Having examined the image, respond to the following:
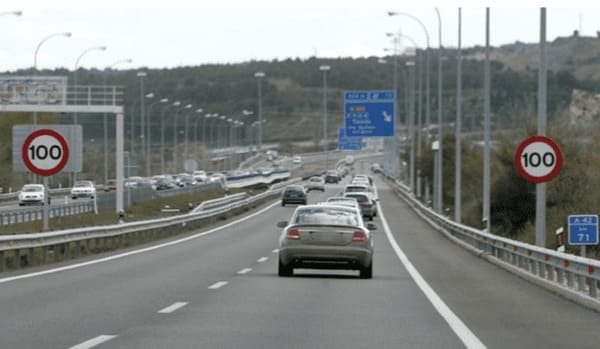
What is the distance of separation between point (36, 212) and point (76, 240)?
33.7m

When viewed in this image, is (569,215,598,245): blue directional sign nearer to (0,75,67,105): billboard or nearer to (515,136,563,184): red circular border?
(515,136,563,184): red circular border

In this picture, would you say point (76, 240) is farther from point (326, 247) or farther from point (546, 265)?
point (546, 265)

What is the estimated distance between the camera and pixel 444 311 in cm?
1722

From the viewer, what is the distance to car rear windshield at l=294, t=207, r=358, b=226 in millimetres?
24891

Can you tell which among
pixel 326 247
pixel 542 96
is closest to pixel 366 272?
pixel 326 247

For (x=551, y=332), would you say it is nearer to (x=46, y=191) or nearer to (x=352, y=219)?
(x=352, y=219)

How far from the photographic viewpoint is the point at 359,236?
24.5m

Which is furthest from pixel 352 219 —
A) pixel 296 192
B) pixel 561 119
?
pixel 296 192

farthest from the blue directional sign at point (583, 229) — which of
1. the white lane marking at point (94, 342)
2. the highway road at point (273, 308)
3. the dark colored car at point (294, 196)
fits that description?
the dark colored car at point (294, 196)

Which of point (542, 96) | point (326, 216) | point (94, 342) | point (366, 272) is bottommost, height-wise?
point (366, 272)

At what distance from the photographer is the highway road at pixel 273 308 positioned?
13.3m

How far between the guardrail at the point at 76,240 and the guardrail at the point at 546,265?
31.4ft

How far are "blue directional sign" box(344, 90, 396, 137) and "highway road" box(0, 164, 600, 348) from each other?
50.9 meters

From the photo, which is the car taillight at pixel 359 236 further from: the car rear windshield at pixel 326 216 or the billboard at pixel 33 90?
the billboard at pixel 33 90
